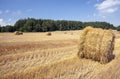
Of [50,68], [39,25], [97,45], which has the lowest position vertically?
[50,68]

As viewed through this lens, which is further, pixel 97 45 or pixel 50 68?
pixel 97 45

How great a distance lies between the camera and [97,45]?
12.6m

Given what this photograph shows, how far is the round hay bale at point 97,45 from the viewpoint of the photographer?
1238 centimetres

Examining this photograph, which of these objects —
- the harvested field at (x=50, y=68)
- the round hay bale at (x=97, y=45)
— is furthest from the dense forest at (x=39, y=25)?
the harvested field at (x=50, y=68)

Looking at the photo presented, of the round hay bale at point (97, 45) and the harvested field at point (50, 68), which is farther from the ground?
the round hay bale at point (97, 45)

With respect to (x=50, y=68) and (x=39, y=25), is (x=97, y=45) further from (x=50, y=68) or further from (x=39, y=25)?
(x=39, y=25)

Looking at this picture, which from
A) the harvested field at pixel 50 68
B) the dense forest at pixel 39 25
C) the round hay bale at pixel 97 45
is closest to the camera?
the harvested field at pixel 50 68

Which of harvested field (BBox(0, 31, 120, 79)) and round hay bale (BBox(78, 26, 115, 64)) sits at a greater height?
round hay bale (BBox(78, 26, 115, 64))

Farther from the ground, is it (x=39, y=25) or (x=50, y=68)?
(x=39, y=25)

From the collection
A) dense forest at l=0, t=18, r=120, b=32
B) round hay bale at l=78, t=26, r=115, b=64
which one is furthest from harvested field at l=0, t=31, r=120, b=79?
dense forest at l=0, t=18, r=120, b=32

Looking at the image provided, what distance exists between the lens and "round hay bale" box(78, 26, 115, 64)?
12.4 meters

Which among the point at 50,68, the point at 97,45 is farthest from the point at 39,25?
the point at 50,68

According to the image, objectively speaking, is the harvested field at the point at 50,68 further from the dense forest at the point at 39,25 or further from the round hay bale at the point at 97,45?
the dense forest at the point at 39,25

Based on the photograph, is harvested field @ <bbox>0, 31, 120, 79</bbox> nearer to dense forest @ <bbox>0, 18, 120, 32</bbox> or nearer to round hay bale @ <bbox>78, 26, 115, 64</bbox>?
round hay bale @ <bbox>78, 26, 115, 64</bbox>
